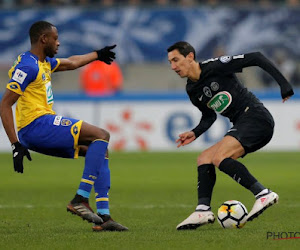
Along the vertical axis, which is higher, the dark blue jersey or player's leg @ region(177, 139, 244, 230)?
the dark blue jersey

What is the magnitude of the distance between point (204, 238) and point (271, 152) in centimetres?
1210

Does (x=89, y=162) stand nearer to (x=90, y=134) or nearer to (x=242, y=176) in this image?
(x=90, y=134)

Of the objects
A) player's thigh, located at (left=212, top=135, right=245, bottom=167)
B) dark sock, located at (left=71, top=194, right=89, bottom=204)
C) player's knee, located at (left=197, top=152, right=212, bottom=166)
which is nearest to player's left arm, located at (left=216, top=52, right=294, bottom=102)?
player's thigh, located at (left=212, top=135, right=245, bottom=167)

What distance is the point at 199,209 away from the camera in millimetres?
7379

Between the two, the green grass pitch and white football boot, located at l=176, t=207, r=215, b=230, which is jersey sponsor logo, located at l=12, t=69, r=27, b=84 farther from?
white football boot, located at l=176, t=207, r=215, b=230

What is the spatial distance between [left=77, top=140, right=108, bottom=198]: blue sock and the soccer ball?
119cm

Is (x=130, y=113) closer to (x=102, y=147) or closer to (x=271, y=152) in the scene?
(x=271, y=152)

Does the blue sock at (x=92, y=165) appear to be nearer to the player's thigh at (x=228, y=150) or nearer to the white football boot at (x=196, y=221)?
the white football boot at (x=196, y=221)

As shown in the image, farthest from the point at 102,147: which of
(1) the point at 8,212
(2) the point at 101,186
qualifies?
(1) the point at 8,212

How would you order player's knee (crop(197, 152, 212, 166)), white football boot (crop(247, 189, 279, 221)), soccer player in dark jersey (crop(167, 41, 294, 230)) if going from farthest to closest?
player's knee (crop(197, 152, 212, 166))
soccer player in dark jersey (crop(167, 41, 294, 230))
white football boot (crop(247, 189, 279, 221))

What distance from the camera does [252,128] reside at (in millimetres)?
7535

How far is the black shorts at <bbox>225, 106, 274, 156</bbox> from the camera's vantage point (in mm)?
7500

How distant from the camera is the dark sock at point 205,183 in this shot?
7453mm

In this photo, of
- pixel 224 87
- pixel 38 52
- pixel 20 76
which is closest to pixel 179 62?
pixel 224 87
